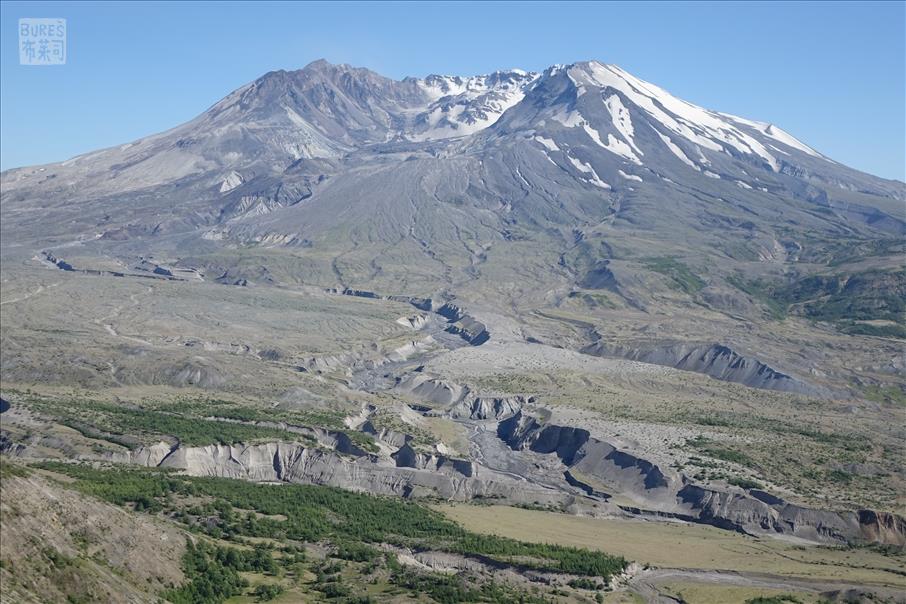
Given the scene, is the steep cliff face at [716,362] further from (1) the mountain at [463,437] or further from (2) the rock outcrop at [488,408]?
(2) the rock outcrop at [488,408]

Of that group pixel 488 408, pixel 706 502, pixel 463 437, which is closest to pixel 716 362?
pixel 488 408

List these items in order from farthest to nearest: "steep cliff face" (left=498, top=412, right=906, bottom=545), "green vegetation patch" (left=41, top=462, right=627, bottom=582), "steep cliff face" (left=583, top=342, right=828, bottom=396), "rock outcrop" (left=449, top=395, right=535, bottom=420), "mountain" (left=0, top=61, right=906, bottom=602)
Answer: "steep cliff face" (left=583, top=342, right=828, bottom=396)
"rock outcrop" (left=449, top=395, right=535, bottom=420)
"steep cliff face" (left=498, top=412, right=906, bottom=545)
"green vegetation patch" (left=41, top=462, right=627, bottom=582)
"mountain" (left=0, top=61, right=906, bottom=602)

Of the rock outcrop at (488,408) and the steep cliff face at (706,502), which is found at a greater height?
the rock outcrop at (488,408)

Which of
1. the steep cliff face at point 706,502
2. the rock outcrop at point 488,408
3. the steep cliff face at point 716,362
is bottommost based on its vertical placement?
the steep cliff face at point 706,502

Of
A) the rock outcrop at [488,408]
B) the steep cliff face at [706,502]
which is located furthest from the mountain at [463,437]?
the rock outcrop at [488,408]

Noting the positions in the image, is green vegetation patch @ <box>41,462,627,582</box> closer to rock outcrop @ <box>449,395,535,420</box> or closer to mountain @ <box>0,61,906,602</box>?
mountain @ <box>0,61,906,602</box>

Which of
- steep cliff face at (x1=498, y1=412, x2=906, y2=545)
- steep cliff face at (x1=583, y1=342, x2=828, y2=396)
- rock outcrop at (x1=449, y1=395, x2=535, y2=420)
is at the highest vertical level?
steep cliff face at (x1=583, y1=342, x2=828, y2=396)

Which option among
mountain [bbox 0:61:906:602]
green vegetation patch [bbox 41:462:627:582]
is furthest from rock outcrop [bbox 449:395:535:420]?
green vegetation patch [bbox 41:462:627:582]

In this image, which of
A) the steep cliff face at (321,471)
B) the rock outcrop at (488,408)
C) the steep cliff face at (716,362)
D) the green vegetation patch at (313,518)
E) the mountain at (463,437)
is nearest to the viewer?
the mountain at (463,437)

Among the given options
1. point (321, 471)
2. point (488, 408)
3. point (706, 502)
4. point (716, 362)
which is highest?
point (716, 362)

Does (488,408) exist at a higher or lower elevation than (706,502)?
higher

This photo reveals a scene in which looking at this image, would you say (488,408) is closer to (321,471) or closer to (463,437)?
(463,437)
